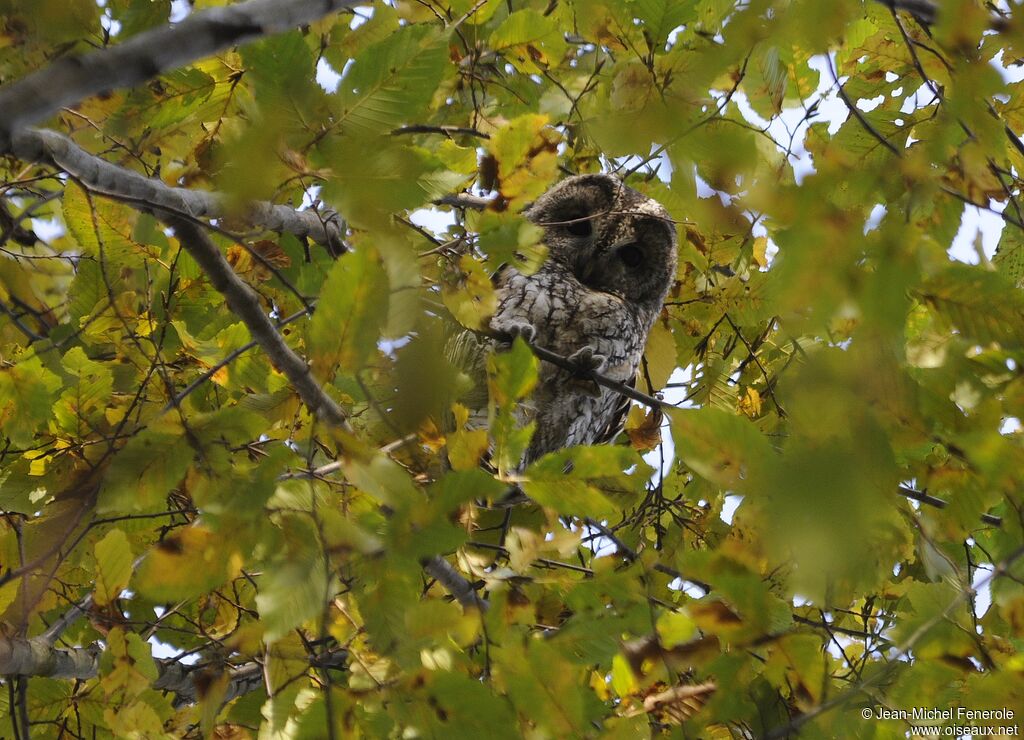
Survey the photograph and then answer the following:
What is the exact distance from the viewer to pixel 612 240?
4125mm

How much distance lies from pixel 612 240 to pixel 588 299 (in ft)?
2.12

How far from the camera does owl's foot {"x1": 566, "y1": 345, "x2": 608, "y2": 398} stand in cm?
240

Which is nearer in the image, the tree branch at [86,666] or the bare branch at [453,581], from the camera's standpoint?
the bare branch at [453,581]

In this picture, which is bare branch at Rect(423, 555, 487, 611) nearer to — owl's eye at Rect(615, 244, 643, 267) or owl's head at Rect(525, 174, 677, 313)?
owl's head at Rect(525, 174, 677, 313)

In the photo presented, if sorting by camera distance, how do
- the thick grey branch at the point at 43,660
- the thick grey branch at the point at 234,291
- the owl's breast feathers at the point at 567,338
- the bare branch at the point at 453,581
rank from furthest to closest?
1. the owl's breast feathers at the point at 567,338
2. the thick grey branch at the point at 43,660
3. the bare branch at the point at 453,581
4. the thick grey branch at the point at 234,291

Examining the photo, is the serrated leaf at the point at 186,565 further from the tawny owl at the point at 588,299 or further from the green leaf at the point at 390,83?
the tawny owl at the point at 588,299

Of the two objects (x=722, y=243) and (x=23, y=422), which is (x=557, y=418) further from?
(x=23, y=422)

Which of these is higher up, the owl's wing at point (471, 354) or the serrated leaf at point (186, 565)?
the owl's wing at point (471, 354)

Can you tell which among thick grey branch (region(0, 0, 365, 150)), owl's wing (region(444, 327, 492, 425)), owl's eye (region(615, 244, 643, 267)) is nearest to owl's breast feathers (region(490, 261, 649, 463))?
owl's wing (region(444, 327, 492, 425))

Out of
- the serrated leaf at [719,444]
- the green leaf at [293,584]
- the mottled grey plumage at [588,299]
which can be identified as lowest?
the green leaf at [293,584]

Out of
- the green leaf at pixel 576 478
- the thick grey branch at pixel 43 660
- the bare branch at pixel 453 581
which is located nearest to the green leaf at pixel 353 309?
the green leaf at pixel 576 478

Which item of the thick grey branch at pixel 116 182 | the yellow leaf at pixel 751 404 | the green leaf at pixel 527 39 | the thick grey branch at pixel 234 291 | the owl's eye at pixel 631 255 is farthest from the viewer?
the owl's eye at pixel 631 255

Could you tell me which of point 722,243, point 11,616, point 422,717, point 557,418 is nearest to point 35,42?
point 11,616

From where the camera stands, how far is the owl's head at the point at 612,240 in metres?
4.03
